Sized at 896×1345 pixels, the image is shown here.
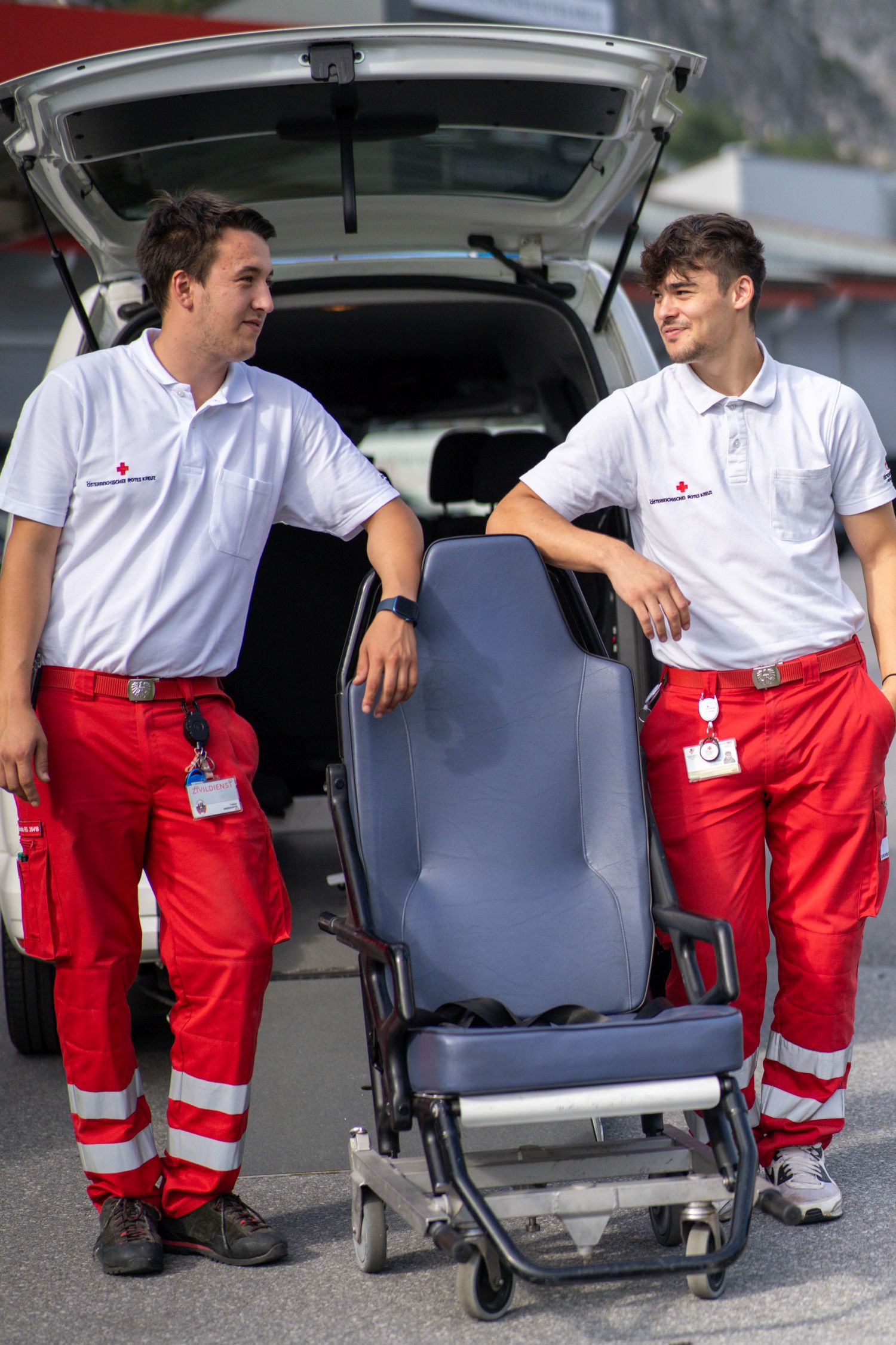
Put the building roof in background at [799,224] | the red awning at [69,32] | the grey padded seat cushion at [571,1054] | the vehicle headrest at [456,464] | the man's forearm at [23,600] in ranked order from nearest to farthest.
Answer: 1. the grey padded seat cushion at [571,1054]
2. the man's forearm at [23,600]
3. the vehicle headrest at [456,464]
4. the red awning at [69,32]
5. the building roof in background at [799,224]

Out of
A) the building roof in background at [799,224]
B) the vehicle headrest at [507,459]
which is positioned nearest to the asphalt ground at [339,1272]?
the vehicle headrest at [507,459]

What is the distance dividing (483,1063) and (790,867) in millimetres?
920

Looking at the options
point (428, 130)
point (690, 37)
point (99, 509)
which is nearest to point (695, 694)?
point (99, 509)

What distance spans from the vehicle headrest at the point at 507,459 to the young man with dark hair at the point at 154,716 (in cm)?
157

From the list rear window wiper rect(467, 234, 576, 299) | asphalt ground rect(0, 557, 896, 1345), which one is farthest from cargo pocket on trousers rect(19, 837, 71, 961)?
rear window wiper rect(467, 234, 576, 299)

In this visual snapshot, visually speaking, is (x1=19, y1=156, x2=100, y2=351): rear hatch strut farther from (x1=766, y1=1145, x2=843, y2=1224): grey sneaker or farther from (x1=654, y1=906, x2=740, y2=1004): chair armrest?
(x1=766, y1=1145, x2=843, y2=1224): grey sneaker

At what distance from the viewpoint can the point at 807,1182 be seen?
2803 millimetres

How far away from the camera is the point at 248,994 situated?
2.69 m

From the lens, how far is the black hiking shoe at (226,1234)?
2.65 metres

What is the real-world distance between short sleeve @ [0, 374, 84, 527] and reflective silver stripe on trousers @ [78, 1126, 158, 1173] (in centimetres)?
113

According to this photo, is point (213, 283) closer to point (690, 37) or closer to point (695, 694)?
point (695, 694)

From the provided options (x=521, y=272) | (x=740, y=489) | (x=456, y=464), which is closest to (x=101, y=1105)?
(x=740, y=489)

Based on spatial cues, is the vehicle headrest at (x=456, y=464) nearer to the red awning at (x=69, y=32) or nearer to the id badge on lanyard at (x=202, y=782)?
the id badge on lanyard at (x=202, y=782)

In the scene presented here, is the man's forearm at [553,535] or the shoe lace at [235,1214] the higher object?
the man's forearm at [553,535]
